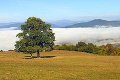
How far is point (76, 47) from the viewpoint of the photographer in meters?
178

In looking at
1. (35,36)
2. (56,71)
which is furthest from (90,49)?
(56,71)

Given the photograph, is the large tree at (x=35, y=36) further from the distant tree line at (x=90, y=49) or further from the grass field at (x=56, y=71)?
the distant tree line at (x=90, y=49)

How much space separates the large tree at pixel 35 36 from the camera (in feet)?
261

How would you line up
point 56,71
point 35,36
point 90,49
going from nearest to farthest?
point 56,71 < point 35,36 < point 90,49

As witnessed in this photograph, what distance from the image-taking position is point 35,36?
8006 cm

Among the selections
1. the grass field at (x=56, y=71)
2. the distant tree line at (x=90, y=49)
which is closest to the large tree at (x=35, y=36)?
the grass field at (x=56, y=71)

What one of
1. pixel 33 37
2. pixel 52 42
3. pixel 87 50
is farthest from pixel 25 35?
pixel 87 50

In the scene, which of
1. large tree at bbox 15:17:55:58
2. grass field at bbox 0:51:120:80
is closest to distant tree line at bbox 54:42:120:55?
large tree at bbox 15:17:55:58

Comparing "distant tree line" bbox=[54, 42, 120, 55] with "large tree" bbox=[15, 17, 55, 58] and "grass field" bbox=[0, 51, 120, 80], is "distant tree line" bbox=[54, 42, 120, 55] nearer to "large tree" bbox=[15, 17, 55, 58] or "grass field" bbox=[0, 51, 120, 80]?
"large tree" bbox=[15, 17, 55, 58]

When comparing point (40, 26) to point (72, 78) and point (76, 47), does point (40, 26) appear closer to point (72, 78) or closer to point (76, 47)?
point (72, 78)

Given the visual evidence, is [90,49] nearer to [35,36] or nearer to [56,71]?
[35,36]

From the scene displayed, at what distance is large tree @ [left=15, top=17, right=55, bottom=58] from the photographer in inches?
3127

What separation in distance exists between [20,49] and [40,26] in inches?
351

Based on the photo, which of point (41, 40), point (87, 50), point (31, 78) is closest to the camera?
point (31, 78)
